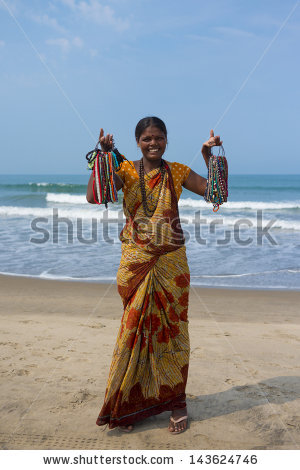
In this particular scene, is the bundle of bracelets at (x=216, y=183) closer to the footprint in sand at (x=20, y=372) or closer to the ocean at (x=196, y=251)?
the footprint in sand at (x=20, y=372)

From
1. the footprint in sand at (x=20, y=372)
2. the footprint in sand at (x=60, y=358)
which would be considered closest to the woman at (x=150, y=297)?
the footprint in sand at (x=20, y=372)

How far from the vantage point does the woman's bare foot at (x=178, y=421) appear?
2.54 metres

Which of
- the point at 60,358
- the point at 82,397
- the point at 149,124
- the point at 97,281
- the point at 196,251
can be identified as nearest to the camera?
the point at 149,124

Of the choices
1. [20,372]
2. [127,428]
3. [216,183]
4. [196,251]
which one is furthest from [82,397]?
[196,251]

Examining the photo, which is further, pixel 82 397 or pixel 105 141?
pixel 82 397

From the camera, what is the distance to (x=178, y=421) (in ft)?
8.41

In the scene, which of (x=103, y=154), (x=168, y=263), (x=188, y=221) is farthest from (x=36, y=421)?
(x=188, y=221)

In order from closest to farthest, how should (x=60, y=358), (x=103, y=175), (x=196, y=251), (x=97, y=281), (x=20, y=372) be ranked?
(x=103, y=175)
(x=20, y=372)
(x=60, y=358)
(x=97, y=281)
(x=196, y=251)

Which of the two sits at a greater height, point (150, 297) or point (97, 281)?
point (150, 297)

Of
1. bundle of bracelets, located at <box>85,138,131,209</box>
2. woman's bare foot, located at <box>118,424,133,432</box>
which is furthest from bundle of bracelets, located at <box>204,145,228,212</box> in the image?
woman's bare foot, located at <box>118,424,133,432</box>

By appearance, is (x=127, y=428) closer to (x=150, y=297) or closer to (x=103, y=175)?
(x=150, y=297)

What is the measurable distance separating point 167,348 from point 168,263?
505mm

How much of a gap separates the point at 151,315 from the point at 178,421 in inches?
25.5
